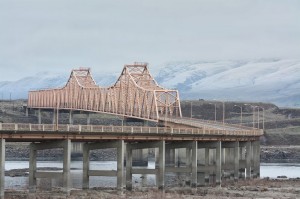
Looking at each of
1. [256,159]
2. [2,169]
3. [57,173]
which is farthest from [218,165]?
[2,169]

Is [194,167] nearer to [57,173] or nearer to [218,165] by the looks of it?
[218,165]

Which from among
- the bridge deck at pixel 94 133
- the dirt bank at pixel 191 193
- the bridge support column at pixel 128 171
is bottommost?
the dirt bank at pixel 191 193

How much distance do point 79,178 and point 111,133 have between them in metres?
38.0

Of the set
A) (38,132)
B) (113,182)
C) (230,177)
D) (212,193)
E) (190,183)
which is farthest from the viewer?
(230,177)

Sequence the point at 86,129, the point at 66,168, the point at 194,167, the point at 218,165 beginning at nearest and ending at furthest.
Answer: the point at 66,168, the point at 86,129, the point at 194,167, the point at 218,165

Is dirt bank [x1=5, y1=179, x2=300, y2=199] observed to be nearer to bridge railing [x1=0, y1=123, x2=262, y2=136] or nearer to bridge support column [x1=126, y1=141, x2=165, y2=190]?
bridge support column [x1=126, y1=141, x2=165, y2=190]

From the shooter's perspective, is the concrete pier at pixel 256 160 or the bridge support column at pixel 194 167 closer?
the bridge support column at pixel 194 167

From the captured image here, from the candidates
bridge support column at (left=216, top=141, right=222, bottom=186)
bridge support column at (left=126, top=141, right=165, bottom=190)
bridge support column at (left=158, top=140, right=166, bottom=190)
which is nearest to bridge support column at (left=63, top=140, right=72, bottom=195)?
bridge support column at (left=126, top=141, right=165, bottom=190)

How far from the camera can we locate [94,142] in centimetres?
11781

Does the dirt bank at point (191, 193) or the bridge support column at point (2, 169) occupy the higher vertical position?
the bridge support column at point (2, 169)

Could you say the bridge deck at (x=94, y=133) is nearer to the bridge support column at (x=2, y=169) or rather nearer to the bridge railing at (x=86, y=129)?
the bridge railing at (x=86, y=129)

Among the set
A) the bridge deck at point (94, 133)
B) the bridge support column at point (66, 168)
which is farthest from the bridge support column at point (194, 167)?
the bridge support column at point (66, 168)

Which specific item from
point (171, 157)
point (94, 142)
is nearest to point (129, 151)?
point (94, 142)

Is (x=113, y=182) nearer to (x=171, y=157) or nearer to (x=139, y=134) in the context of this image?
(x=139, y=134)
